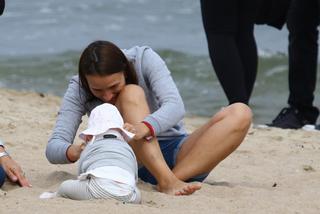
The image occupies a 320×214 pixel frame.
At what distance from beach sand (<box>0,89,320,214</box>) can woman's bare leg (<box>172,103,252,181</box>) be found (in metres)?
0.11

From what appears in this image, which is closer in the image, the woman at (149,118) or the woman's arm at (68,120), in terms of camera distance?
the woman at (149,118)

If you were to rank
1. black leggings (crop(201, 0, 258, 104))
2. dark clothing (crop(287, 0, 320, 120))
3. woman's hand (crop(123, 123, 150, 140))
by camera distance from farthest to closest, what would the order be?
1. dark clothing (crop(287, 0, 320, 120))
2. black leggings (crop(201, 0, 258, 104))
3. woman's hand (crop(123, 123, 150, 140))

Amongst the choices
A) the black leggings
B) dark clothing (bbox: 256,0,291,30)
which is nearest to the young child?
the black leggings

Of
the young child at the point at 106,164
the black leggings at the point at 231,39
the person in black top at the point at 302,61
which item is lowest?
the person in black top at the point at 302,61

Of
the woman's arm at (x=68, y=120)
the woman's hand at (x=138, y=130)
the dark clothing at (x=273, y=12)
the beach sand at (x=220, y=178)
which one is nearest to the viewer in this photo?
the beach sand at (x=220, y=178)

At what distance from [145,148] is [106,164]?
1.24 ft

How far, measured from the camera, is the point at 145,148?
3967 millimetres

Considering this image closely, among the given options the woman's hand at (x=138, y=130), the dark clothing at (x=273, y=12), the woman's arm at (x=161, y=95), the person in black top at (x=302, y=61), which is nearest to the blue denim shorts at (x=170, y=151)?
Answer: the woman's arm at (x=161, y=95)

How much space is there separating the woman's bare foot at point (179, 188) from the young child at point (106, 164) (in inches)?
11.3

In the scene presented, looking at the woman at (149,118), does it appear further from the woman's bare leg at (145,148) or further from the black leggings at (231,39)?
the black leggings at (231,39)

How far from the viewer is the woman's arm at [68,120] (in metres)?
4.10

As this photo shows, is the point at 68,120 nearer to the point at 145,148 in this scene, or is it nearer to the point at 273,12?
the point at 145,148

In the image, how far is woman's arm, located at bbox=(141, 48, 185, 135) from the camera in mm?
4003

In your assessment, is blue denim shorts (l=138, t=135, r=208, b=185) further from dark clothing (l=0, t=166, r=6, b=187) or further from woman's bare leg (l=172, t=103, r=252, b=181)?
dark clothing (l=0, t=166, r=6, b=187)
